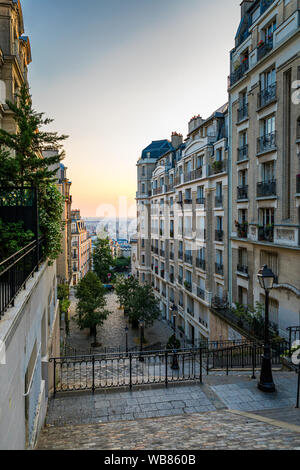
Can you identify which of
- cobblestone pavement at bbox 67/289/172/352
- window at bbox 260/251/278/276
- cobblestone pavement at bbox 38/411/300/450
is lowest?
cobblestone pavement at bbox 67/289/172/352

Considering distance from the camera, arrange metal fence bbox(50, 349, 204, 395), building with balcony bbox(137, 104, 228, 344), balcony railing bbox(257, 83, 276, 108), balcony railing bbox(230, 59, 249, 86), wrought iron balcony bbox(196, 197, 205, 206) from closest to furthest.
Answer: metal fence bbox(50, 349, 204, 395) < balcony railing bbox(257, 83, 276, 108) < balcony railing bbox(230, 59, 249, 86) < building with balcony bbox(137, 104, 228, 344) < wrought iron balcony bbox(196, 197, 205, 206)

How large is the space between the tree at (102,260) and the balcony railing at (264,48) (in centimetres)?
5162

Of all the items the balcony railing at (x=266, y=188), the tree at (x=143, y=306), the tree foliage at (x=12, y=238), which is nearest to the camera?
the tree foliage at (x=12, y=238)

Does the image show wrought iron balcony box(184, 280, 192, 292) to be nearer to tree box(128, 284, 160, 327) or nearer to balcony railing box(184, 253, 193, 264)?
balcony railing box(184, 253, 193, 264)

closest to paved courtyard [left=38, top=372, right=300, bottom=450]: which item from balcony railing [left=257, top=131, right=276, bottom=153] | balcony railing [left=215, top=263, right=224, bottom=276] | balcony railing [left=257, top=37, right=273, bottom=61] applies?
balcony railing [left=257, top=131, right=276, bottom=153]

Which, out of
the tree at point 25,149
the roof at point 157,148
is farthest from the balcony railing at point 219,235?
the roof at point 157,148

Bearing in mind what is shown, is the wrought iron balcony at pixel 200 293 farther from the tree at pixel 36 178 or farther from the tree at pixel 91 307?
the tree at pixel 36 178

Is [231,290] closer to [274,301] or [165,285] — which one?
[274,301]

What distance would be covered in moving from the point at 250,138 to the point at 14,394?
17744 mm

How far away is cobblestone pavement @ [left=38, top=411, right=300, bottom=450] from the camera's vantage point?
5699 millimetres

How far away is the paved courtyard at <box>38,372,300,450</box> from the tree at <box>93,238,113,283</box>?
54.1 meters

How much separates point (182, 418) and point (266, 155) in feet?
45.0

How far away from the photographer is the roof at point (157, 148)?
4250 centimetres

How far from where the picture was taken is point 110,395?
906 cm
